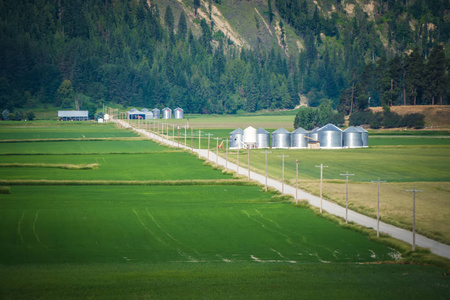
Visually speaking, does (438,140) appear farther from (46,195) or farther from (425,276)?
(425,276)

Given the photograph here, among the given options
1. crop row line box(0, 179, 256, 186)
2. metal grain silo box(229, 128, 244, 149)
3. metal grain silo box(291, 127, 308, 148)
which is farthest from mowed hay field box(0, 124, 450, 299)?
metal grain silo box(291, 127, 308, 148)

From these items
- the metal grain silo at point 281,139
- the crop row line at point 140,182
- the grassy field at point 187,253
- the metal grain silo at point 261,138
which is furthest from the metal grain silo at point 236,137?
the grassy field at point 187,253

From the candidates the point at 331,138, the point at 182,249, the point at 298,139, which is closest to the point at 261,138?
the point at 298,139

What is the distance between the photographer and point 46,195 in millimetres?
68312

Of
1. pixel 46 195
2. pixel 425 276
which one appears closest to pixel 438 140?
pixel 46 195

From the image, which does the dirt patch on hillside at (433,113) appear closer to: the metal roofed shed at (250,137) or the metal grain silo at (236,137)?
the metal roofed shed at (250,137)

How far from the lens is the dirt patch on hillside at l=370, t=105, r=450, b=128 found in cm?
19300

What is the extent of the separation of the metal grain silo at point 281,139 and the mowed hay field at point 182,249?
193 ft

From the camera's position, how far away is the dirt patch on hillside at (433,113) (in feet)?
633

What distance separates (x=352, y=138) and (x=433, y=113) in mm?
66564

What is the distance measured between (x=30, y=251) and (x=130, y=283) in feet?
34.5

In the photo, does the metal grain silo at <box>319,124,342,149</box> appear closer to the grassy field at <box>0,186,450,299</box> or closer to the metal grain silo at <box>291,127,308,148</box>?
the metal grain silo at <box>291,127,308,148</box>

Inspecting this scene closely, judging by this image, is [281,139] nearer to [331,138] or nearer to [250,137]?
[250,137]

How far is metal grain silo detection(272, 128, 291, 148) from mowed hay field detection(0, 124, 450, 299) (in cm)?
5878
